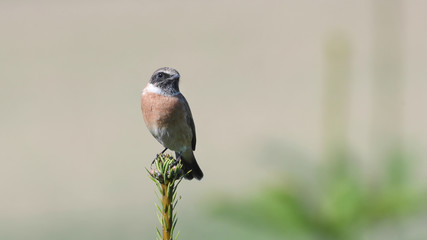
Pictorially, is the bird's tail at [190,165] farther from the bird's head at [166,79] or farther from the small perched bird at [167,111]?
the bird's head at [166,79]

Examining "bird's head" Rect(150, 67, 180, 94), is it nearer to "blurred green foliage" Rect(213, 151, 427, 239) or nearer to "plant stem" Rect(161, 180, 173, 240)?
"blurred green foliage" Rect(213, 151, 427, 239)

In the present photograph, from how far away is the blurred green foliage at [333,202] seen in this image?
275 centimetres

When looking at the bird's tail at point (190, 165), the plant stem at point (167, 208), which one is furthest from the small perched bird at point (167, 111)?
the plant stem at point (167, 208)

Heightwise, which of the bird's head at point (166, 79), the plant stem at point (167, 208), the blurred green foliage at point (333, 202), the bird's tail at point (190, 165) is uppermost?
the bird's head at point (166, 79)

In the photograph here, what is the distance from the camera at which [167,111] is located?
13.6ft

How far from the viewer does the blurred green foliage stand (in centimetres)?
275

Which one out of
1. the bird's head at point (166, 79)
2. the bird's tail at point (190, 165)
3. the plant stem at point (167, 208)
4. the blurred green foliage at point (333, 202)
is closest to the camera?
the plant stem at point (167, 208)

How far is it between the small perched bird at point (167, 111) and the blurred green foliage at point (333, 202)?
1.14 meters

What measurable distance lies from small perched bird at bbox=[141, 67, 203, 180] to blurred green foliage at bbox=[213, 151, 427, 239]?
3.74ft

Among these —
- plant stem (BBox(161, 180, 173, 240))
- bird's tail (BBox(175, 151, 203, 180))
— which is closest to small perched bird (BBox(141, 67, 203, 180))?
bird's tail (BBox(175, 151, 203, 180))

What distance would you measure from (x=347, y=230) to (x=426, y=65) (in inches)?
569

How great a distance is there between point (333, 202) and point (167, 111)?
159cm

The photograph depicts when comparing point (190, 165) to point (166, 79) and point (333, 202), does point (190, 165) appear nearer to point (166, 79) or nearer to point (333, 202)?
point (166, 79)

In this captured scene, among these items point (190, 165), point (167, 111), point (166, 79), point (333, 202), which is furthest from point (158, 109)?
point (333, 202)
